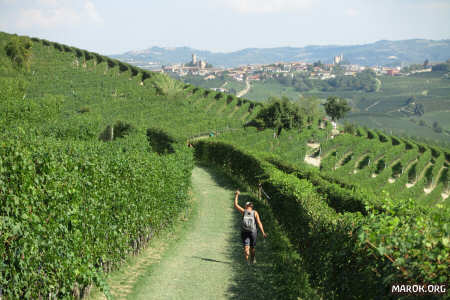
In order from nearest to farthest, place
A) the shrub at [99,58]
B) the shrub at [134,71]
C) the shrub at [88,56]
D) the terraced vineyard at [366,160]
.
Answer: the terraced vineyard at [366,160], the shrub at [134,71], the shrub at [99,58], the shrub at [88,56]

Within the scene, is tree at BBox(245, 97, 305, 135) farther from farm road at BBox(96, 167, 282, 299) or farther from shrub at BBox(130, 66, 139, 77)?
farm road at BBox(96, 167, 282, 299)

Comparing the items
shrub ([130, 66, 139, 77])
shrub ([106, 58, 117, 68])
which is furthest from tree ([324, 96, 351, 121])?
shrub ([106, 58, 117, 68])

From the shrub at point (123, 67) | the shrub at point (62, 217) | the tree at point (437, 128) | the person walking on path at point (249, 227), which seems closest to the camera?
the shrub at point (62, 217)

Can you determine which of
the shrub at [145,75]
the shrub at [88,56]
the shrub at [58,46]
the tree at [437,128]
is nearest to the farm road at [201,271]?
the shrub at [145,75]

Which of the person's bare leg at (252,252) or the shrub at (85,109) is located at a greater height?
the shrub at (85,109)

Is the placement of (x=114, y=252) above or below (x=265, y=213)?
above

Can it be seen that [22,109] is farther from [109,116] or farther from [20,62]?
[20,62]

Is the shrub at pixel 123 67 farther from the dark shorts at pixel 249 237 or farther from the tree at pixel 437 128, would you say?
the tree at pixel 437 128

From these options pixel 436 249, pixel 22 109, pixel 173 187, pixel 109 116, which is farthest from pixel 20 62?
pixel 436 249

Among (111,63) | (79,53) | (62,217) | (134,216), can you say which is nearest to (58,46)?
(79,53)

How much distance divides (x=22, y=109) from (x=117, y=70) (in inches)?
2370

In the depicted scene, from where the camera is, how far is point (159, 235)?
49.2 ft

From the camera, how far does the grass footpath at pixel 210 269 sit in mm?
9883

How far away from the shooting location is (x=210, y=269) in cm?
1162
